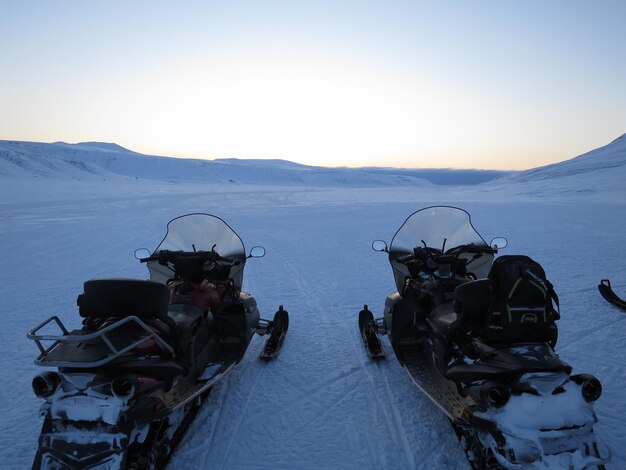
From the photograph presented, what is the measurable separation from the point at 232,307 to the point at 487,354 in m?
2.34

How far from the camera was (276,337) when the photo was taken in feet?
14.6

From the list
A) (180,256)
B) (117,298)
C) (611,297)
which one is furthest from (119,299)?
(611,297)

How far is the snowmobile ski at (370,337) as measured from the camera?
4055 mm

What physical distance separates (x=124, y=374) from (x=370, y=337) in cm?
272

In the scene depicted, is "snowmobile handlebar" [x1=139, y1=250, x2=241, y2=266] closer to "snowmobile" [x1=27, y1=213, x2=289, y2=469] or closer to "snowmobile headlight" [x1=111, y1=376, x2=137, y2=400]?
"snowmobile" [x1=27, y1=213, x2=289, y2=469]

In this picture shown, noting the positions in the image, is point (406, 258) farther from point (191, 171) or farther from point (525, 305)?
point (191, 171)

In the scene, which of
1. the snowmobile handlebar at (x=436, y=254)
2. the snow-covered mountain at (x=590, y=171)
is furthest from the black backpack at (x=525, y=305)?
the snow-covered mountain at (x=590, y=171)

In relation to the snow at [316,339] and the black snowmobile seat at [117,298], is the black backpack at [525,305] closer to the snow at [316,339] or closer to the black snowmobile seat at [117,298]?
the snow at [316,339]

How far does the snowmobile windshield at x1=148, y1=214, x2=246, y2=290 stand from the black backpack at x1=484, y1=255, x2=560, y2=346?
2.60 meters

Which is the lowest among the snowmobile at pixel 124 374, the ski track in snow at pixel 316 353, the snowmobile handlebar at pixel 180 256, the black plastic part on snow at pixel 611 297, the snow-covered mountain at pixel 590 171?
the ski track in snow at pixel 316 353

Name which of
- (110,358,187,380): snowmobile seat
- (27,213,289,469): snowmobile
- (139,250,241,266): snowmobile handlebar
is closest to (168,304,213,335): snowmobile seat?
(27,213,289,469): snowmobile

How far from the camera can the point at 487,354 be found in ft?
7.82

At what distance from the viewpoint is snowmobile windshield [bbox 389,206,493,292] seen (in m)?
3.90

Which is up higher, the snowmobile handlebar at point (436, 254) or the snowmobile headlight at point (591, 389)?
the snowmobile handlebar at point (436, 254)
